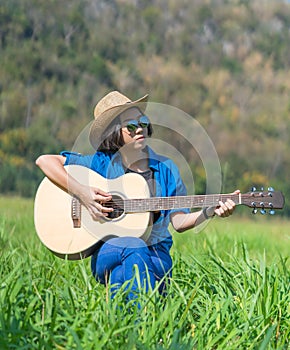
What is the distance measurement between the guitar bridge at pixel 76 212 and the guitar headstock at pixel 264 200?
64 centimetres

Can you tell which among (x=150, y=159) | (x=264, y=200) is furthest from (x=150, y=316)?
(x=150, y=159)

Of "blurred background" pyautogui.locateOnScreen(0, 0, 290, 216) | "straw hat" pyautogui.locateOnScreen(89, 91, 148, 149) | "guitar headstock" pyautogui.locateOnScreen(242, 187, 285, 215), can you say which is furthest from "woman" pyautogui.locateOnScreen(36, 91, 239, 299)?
"blurred background" pyautogui.locateOnScreen(0, 0, 290, 216)

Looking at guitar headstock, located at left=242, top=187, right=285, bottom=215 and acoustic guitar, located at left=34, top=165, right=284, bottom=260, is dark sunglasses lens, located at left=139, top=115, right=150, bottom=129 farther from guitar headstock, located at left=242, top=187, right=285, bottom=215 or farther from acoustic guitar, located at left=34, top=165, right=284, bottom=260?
guitar headstock, located at left=242, top=187, right=285, bottom=215

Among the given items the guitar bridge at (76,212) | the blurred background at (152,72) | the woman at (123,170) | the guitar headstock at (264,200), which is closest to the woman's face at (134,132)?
the woman at (123,170)

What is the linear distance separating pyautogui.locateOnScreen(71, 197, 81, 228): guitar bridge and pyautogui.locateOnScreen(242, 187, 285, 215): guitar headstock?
642mm

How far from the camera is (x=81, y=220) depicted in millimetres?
2660

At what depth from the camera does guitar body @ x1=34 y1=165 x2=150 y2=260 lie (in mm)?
2584

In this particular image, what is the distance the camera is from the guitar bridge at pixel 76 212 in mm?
2664

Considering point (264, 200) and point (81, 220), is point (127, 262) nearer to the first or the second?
point (81, 220)

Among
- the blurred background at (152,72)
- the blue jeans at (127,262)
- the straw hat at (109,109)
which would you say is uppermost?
the blurred background at (152,72)

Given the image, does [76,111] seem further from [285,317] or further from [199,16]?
[285,317]

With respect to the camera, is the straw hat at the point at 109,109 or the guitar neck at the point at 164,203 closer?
the guitar neck at the point at 164,203

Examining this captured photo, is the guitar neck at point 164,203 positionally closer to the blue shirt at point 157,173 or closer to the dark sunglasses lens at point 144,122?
the blue shirt at point 157,173

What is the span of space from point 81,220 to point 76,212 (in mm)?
36
